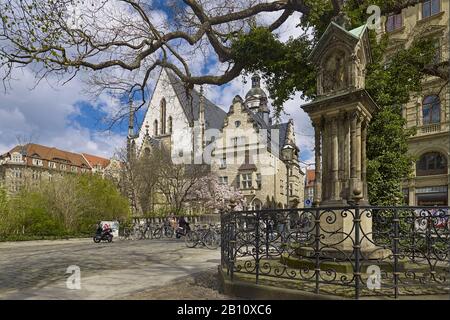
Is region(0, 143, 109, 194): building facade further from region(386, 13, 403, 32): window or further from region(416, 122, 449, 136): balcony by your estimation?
region(416, 122, 449, 136): balcony

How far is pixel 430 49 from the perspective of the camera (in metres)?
13.1

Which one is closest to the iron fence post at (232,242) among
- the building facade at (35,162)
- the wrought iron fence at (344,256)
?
the wrought iron fence at (344,256)

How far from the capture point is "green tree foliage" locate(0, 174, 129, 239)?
25739 millimetres

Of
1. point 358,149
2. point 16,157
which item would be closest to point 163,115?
point 16,157

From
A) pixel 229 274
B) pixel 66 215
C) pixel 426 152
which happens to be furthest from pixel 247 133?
pixel 229 274

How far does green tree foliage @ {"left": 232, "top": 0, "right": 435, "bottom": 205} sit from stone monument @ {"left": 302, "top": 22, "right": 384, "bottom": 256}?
4.56 meters

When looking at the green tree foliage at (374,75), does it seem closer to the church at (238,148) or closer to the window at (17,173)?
the church at (238,148)

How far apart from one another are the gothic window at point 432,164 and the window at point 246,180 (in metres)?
23.9

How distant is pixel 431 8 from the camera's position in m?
28.9

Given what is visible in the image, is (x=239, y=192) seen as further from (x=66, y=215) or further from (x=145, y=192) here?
(x=66, y=215)

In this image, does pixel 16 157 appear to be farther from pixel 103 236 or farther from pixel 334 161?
pixel 334 161

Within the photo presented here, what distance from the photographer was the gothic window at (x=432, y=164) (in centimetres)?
2836

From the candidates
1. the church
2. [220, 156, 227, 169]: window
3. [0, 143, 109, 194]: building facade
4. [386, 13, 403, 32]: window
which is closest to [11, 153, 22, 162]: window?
Answer: [0, 143, 109, 194]: building facade
